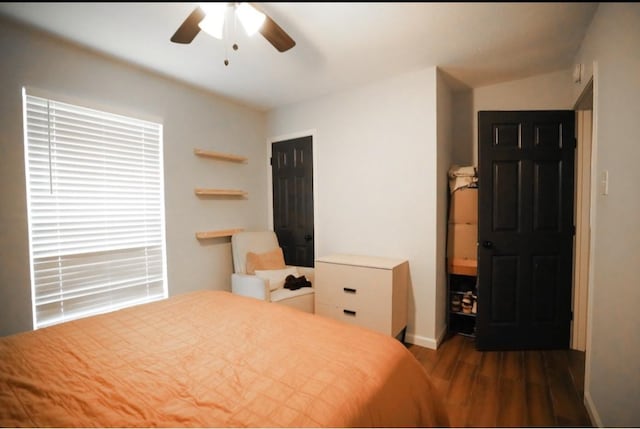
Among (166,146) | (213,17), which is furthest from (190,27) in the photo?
(166,146)

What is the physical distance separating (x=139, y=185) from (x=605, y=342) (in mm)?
3333

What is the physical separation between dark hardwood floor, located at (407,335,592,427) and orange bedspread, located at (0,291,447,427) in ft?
1.70

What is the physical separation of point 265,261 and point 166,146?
58.2 inches

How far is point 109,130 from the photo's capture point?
7.39ft

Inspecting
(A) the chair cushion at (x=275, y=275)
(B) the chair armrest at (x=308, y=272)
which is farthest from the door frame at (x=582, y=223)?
(A) the chair cushion at (x=275, y=275)

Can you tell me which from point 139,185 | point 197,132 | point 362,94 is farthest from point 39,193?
point 362,94

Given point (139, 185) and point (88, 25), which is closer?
point (88, 25)

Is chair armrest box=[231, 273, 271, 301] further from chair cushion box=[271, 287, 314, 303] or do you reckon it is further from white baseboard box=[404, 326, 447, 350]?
white baseboard box=[404, 326, 447, 350]

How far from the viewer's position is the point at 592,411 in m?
1.55

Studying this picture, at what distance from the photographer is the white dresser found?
2.27 metres

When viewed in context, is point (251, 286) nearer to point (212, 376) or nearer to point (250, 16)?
point (212, 376)

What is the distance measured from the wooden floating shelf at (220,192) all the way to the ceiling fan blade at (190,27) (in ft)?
4.77

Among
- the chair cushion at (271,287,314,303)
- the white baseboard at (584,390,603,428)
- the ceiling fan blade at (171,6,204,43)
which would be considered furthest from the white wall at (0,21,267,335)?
the white baseboard at (584,390,603,428)

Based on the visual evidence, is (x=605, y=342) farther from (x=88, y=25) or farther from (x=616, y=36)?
(x=88, y=25)
